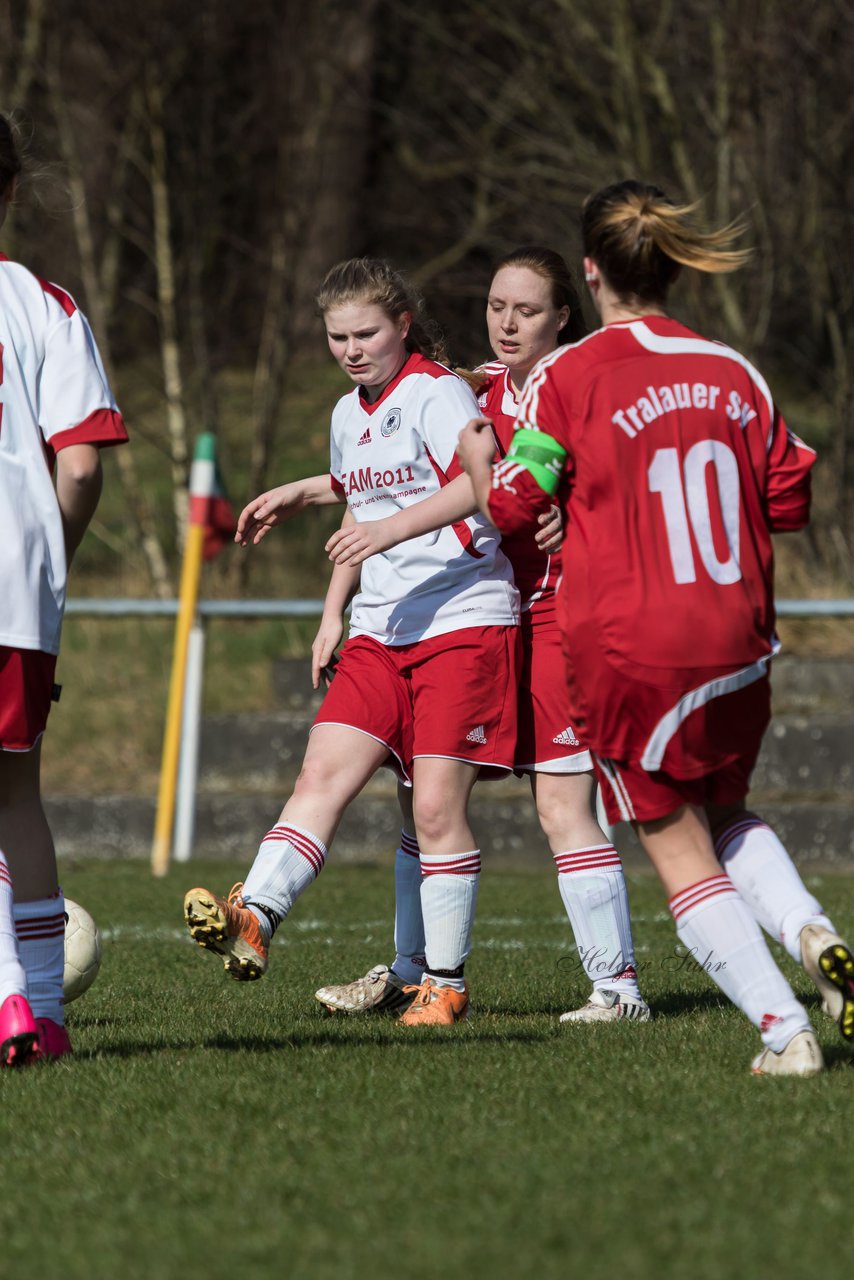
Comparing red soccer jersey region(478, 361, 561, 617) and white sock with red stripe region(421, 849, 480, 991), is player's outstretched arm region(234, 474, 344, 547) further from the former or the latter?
white sock with red stripe region(421, 849, 480, 991)

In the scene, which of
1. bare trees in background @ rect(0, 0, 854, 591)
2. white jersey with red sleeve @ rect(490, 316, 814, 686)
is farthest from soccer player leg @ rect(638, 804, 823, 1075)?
bare trees in background @ rect(0, 0, 854, 591)

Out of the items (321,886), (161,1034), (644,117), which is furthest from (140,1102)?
(644,117)

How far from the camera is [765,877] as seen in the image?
3641 mm

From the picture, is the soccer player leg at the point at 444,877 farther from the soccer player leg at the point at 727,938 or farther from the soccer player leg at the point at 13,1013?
the soccer player leg at the point at 13,1013

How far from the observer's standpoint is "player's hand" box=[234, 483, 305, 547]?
473 centimetres

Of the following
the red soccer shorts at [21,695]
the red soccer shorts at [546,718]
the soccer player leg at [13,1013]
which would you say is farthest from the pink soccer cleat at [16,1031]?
the red soccer shorts at [546,718]

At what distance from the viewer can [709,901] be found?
3525 millimetres

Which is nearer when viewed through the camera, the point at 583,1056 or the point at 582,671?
the point at 582,671

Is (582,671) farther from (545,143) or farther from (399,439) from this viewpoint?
(545,143)

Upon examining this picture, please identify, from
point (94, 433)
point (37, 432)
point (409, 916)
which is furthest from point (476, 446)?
point (409, 916)

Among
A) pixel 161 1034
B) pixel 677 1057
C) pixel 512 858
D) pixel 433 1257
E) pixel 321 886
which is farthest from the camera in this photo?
pixel 512 858

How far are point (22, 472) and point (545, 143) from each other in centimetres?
921

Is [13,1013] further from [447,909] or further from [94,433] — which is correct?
[447,909]

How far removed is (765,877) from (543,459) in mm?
961
